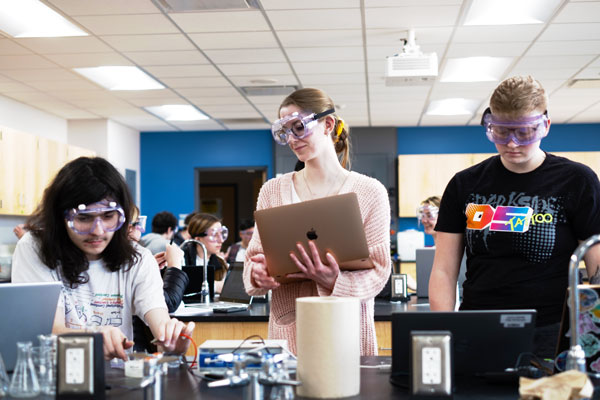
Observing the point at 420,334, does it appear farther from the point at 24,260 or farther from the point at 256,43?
the point at 256,43

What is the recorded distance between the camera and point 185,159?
416 inches

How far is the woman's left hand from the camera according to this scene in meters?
1.87

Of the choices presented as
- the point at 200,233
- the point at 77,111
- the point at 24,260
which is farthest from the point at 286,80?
the point at 24,260

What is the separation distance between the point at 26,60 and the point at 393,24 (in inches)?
129

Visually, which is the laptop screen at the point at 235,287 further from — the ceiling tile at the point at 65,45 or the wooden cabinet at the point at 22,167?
the wooden cabinet at the point at 22,167

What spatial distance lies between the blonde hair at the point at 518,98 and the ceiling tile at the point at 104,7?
337cm

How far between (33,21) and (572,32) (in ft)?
13.9

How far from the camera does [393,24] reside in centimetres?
525

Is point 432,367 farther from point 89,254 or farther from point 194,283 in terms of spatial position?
point 194,283

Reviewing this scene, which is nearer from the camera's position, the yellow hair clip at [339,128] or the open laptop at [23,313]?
the open laptop at [23,313]

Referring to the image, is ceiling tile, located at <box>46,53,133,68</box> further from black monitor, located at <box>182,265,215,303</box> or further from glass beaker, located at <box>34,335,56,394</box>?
glass beaker, located at <box>34,335,56,394</box>

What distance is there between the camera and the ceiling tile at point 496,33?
535 centimetres

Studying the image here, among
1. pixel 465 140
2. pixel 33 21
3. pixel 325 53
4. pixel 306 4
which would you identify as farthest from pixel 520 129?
pixel 465 140

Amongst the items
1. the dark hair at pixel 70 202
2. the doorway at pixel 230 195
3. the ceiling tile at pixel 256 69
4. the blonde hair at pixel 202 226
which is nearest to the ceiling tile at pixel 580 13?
the ceiling tile at pixel 256 69
